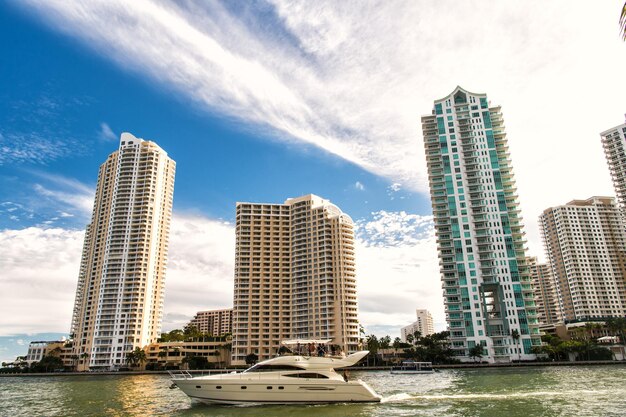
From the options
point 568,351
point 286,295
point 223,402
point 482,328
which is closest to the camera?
point 223,402

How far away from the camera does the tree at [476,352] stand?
10206 cm

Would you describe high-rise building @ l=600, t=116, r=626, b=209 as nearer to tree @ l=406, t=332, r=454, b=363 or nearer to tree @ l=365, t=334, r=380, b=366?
tree @ l=406, t=332, r=454, b=363

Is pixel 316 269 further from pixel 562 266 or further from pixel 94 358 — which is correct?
pixel 562 266

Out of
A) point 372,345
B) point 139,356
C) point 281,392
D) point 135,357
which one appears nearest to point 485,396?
point 281,392

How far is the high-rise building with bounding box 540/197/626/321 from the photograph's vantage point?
571 ft

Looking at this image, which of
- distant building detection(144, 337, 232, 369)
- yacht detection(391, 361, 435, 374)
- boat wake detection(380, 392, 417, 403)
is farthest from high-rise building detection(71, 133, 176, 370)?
boat wake detection(380, 392, 417, 403)

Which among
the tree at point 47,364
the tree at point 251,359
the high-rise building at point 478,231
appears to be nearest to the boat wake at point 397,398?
the high-rise building at point 478,231

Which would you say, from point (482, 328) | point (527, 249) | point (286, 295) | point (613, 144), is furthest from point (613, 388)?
point (613, 144)

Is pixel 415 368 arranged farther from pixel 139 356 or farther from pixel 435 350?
pixel 139 356

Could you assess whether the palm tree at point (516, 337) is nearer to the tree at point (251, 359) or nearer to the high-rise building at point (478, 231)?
the high-rise building at point (478, 231)

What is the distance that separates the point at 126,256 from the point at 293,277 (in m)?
57.1

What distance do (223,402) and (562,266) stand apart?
19054cm

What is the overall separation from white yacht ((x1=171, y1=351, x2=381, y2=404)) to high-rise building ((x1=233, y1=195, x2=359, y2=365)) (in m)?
98.2

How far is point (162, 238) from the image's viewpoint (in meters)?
157
